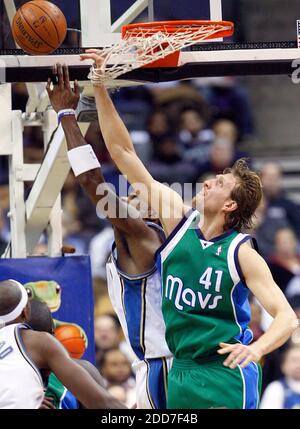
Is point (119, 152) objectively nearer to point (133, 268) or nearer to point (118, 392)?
point (133, 268)

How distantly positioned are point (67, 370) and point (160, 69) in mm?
1926

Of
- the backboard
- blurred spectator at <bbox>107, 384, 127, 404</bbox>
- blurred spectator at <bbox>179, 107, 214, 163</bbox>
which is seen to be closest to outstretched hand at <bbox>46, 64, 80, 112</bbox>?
the backboard

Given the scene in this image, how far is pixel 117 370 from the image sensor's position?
9727 mm

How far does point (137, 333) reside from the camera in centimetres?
605

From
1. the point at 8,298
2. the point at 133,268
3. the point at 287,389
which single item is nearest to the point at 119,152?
the point at 133,268

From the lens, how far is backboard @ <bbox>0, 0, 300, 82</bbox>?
6.25 m

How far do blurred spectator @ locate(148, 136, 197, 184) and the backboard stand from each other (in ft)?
17.5

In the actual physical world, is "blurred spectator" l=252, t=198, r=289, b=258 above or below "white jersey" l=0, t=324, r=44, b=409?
below

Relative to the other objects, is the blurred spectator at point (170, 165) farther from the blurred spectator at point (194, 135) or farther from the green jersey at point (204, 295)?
the green jersey at point (204, 295)

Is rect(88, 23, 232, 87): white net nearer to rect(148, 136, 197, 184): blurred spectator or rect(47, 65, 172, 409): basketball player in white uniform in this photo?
rect(47, 65, 172, 409): basketball player in white uniform

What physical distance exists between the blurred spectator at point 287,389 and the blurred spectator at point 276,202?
263cm

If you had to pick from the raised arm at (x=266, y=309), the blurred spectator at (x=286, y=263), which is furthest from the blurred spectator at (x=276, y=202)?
the raised arm at (x=266, y=309)

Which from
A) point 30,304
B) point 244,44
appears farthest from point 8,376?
point 244,44

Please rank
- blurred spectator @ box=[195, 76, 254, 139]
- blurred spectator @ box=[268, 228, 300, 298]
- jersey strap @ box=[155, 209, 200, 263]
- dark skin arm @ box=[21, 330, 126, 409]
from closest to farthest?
dark skin arm @ box=[21, 330, 126, 409], jersey strap @ box=[155, 209, 200, 263], blurred spectator @ box=[268, 228, 300, 298], blurred spectator @ box=[195, 76, 254, 139]
